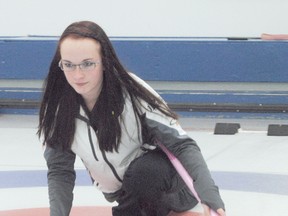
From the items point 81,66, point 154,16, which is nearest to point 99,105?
point 81,66

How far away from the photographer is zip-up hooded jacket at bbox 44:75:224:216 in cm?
197

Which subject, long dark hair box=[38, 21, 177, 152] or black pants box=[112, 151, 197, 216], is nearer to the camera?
long dark hair box=[38, 21, 177, 152]

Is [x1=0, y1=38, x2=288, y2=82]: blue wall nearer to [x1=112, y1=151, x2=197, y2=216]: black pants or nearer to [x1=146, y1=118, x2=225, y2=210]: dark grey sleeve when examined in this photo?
[x1=112, y1=151, x2=197, y2=216]: black pants

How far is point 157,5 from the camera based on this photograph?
5082mm

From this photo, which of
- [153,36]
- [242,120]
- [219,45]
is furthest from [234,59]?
[153,36]

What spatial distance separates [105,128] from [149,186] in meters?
0.24

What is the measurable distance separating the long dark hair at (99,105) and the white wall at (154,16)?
3.04m

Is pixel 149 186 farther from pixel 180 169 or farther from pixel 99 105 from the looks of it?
pixel 99 105

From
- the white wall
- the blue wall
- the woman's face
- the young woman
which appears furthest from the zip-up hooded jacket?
the white wall

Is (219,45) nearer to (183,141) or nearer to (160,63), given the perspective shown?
(160,63)

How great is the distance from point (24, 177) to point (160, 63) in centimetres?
176

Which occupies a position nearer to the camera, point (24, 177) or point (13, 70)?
point (24, 177)

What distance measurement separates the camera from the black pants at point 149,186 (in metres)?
2.09

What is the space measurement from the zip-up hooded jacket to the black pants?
0.15 ft
